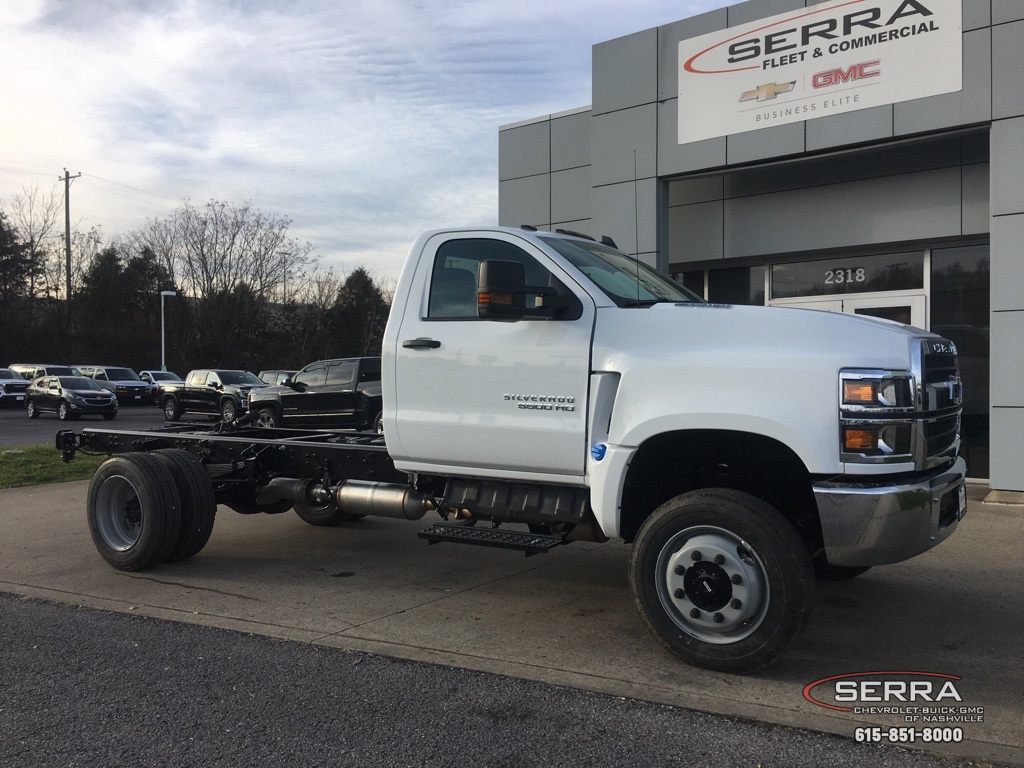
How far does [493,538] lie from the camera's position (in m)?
5.18

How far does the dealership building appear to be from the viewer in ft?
32.2

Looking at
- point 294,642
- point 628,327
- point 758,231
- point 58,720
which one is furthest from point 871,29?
point 58,720

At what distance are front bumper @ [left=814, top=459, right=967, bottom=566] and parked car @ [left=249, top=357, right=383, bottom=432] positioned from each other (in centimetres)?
1354

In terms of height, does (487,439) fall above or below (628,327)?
below

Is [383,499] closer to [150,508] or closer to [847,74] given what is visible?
[150,508]

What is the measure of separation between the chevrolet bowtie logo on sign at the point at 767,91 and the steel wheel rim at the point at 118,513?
8719 mm

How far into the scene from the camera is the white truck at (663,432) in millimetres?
4152

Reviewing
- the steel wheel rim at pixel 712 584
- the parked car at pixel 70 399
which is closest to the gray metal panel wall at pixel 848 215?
the steel wheel rim at pixel 712 584

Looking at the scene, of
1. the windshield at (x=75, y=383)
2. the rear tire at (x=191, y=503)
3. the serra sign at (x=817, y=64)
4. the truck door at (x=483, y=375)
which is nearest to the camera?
the truck door at (x=483, y=375)

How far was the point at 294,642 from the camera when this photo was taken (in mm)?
4988

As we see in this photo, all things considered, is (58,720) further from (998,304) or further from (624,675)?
(998,304)

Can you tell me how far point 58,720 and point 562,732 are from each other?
2.23 m

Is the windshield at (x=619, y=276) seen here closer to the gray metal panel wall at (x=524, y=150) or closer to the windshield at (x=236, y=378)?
the gray metal panel wall at (x=524, y=150)

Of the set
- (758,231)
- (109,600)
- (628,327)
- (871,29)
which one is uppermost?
(871,29)
